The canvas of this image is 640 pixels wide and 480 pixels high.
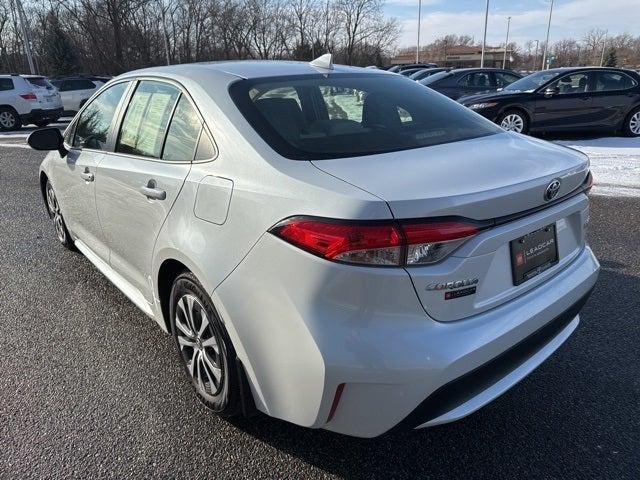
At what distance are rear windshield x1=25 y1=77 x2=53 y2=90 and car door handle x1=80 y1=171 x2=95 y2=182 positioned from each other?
1523cm

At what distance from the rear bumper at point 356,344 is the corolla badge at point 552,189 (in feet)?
1.33

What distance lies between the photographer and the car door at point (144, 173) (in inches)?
97.0

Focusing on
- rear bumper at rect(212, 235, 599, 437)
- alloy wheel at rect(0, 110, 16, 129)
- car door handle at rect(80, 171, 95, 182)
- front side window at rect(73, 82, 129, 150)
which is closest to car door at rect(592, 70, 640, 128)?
front side window at rect(73, 82, 129, 150)

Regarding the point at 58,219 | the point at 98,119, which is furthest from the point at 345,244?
the point at 58,219

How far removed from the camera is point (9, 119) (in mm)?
16297

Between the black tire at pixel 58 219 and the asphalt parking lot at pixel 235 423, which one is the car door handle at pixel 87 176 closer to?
the asphalt parking lot at pixel 235 423

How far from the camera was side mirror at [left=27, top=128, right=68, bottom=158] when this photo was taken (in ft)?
12.3

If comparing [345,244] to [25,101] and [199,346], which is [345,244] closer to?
[199,346]

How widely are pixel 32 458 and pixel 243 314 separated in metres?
1.22

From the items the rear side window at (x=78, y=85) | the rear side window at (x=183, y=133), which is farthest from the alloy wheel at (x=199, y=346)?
the rear side window at (x=78, y=85)

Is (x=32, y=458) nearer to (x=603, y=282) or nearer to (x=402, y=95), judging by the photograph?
(x=402, y=95)

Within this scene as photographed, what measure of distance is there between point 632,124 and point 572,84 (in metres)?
1.56

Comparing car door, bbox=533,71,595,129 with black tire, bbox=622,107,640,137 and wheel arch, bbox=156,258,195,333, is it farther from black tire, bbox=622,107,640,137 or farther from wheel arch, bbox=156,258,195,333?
wheel arch, bbox=156,258,195,333

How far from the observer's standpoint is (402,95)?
9.48ft
